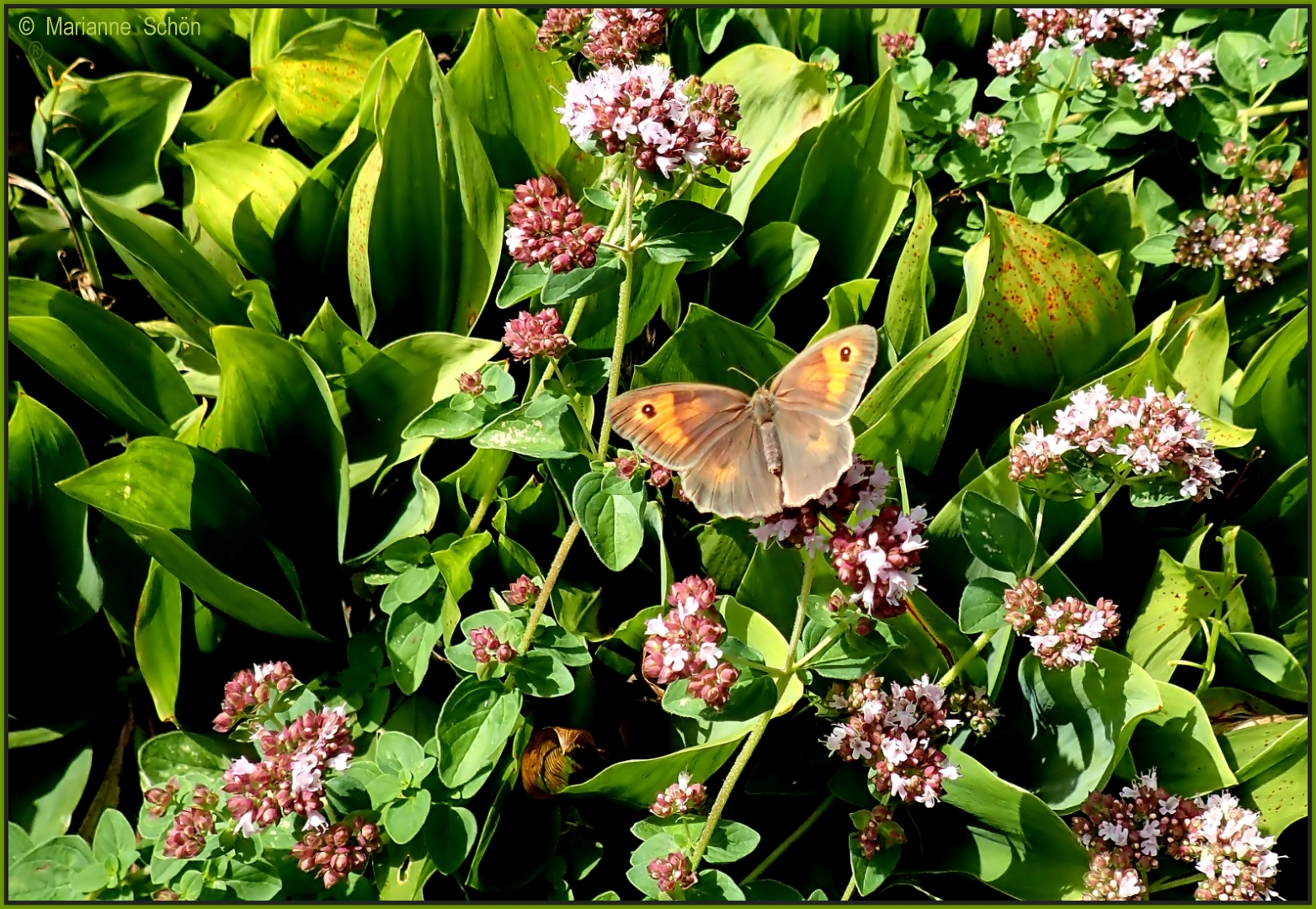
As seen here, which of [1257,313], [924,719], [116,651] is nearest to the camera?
[924,719]

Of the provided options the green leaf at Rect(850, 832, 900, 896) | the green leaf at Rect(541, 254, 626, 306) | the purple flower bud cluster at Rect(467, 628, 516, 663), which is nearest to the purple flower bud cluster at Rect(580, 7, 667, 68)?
the green leaf at Rect(541, 254, 626, 306)

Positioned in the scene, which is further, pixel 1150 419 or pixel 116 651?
pixel 116 651

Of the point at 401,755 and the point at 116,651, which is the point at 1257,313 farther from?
the point at 116,651

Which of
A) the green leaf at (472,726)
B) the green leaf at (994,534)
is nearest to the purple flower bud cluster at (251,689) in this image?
the green leaf at (472,726)

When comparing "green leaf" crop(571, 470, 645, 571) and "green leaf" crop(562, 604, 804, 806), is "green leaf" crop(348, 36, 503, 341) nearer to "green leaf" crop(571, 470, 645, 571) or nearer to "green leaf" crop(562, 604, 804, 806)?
"green leaf" crop(571, 470, 645, 571)


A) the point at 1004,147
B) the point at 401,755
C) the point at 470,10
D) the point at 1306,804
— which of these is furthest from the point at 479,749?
the point at 470,10

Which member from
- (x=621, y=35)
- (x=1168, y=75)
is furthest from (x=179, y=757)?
(x=1168, y=75)
